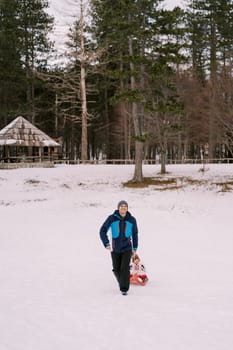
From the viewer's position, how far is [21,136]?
102ft

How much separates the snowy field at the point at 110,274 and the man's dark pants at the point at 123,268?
20cm

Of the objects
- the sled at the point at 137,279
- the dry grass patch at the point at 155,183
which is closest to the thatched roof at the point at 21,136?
the dry grass patch at the point at 155,183

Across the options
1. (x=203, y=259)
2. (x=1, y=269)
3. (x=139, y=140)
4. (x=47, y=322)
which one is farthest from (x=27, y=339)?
(x=139, y=140)

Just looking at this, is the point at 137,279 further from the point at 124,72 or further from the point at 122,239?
the point at 124,72

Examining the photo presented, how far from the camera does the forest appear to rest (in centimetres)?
2188

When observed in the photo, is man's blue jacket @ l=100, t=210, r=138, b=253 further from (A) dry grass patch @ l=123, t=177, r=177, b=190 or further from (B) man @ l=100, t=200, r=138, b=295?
(A) dry grass patch @ l=123, t=177, r=177, b=190

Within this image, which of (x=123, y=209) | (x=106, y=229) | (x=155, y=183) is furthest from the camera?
(x=155, y=183)

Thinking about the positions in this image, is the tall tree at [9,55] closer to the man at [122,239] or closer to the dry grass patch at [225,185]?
the dry grass patch at [225,185]

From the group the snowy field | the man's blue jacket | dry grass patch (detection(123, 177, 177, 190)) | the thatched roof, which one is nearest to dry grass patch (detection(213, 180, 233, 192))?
the snowy field

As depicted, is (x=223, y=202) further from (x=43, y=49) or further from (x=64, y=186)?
(x=43, y=49)

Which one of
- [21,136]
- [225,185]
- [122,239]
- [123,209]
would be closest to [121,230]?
[122,239]

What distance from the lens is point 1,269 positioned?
855cm

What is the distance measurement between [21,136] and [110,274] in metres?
25.0

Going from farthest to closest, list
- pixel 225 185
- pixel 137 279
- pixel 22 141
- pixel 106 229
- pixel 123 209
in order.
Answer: pixel 22 141, pixel 225 185, pixel 137 279, pixel 106 229, pixel 123 209
